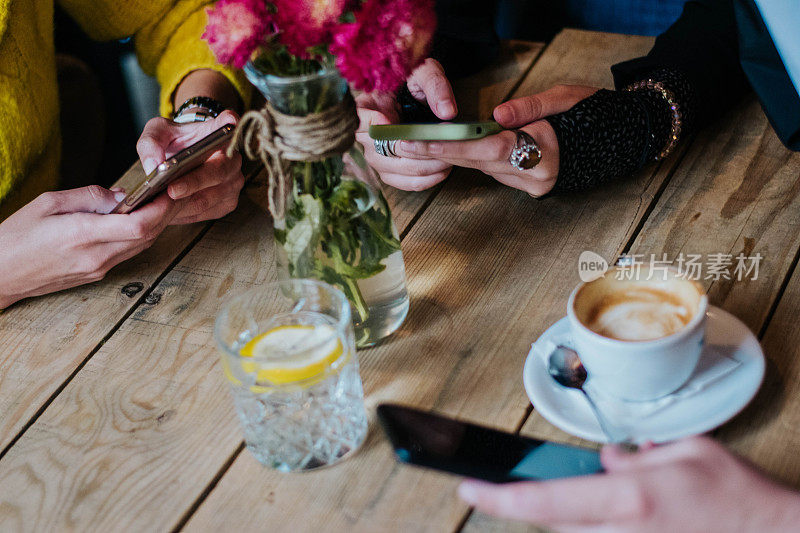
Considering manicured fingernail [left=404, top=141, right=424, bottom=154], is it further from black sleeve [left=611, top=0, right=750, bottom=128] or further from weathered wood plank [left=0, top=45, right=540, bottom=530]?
black sleeve [left=611, top=0, right=750, bottom=128]

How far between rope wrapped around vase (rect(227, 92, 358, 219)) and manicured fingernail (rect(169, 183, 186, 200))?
9.8 inches

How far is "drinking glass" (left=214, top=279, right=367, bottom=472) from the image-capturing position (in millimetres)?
654

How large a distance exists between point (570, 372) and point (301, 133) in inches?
12.9

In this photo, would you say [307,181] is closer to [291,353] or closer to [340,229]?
[340,229]

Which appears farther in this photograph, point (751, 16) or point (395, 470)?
point (751, 16)

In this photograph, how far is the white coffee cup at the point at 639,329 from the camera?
0.63 m

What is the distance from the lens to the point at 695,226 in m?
0.90

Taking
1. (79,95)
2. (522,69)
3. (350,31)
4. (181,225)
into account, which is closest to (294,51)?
(350,31)

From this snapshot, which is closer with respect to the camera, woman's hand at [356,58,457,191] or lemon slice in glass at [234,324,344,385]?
lemon slice in glass at [234,324,344,385]

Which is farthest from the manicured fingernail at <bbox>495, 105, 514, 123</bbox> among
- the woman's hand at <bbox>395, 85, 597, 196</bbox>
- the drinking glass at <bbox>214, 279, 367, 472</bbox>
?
the drinking glass at <bbox>214, 279, 367, 472</bbox>

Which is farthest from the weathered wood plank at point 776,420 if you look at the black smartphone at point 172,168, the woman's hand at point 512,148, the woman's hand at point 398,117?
the black smartphone at point 172,168

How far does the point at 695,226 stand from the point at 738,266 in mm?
80

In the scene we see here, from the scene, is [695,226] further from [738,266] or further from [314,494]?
[314,494]

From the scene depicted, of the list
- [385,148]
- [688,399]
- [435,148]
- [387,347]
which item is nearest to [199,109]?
[385,148]
